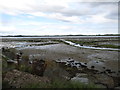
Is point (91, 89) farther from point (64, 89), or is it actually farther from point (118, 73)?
point (118, 73)

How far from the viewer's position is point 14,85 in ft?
27.5

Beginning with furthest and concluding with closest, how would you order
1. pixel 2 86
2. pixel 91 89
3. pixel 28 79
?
1. pixel 28 79
2. pixel 2 86
3. pixel 91 89

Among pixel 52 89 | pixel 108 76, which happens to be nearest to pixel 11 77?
pixel 52 89

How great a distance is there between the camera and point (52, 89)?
711 centimetres

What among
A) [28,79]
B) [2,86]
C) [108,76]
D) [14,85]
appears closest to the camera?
[2,86]

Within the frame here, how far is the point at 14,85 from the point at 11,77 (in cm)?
109

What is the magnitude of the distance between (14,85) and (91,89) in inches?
159

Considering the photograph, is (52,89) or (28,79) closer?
(52,89)

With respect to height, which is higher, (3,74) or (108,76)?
(3,74)

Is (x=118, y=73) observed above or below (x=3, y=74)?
below

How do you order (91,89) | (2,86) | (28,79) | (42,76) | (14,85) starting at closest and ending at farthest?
1. (91,89)
2. (2,86)
3. (14,85)
4. (28,79)
5. (42,76)

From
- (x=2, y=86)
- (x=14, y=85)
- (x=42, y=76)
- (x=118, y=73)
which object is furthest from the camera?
(x=118, y=73)

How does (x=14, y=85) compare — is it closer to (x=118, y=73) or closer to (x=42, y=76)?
(x=42, y=76)

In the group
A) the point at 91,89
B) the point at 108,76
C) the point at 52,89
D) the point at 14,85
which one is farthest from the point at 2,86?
the point at 108,76
